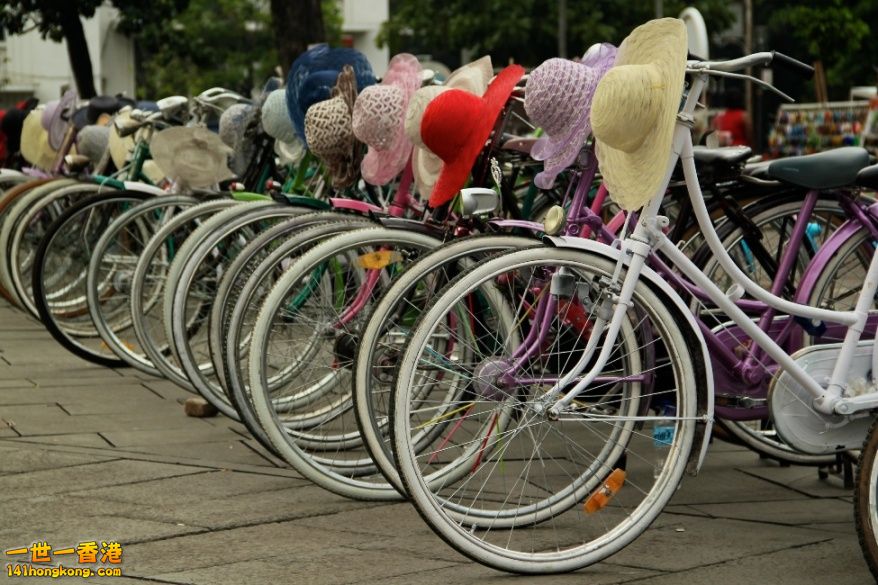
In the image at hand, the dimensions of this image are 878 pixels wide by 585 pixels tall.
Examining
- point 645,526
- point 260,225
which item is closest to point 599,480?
point 645,526

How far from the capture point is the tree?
13844 millimetres

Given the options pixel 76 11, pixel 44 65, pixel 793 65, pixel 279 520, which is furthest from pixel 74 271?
pixel 44 65

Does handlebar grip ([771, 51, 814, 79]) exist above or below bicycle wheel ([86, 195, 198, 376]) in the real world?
above

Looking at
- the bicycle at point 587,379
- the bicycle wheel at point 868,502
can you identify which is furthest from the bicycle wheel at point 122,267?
the bicycle wheel at point 868,502

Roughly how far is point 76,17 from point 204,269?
933 centimetres

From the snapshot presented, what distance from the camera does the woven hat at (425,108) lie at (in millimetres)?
4566

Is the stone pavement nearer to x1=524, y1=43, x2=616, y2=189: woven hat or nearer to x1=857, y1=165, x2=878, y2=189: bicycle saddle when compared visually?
x1=857, y1=165, x2=878, y2=189: bicycle saddle

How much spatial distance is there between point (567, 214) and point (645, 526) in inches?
36.8

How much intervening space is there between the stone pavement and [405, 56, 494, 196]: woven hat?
3.32 feet

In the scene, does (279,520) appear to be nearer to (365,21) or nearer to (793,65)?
(793,65)

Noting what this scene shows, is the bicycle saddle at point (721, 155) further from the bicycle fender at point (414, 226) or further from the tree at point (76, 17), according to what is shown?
the tree at point (76, 17)

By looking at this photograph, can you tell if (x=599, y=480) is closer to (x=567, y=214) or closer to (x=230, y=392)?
(x=567, y=214)

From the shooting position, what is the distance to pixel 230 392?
4.59 metres

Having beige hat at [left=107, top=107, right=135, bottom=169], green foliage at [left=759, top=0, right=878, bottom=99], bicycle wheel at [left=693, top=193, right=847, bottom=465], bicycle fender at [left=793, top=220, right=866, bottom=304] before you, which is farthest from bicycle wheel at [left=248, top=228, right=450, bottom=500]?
green foliage at [left=759, top=0, right=878, bottom=99]
